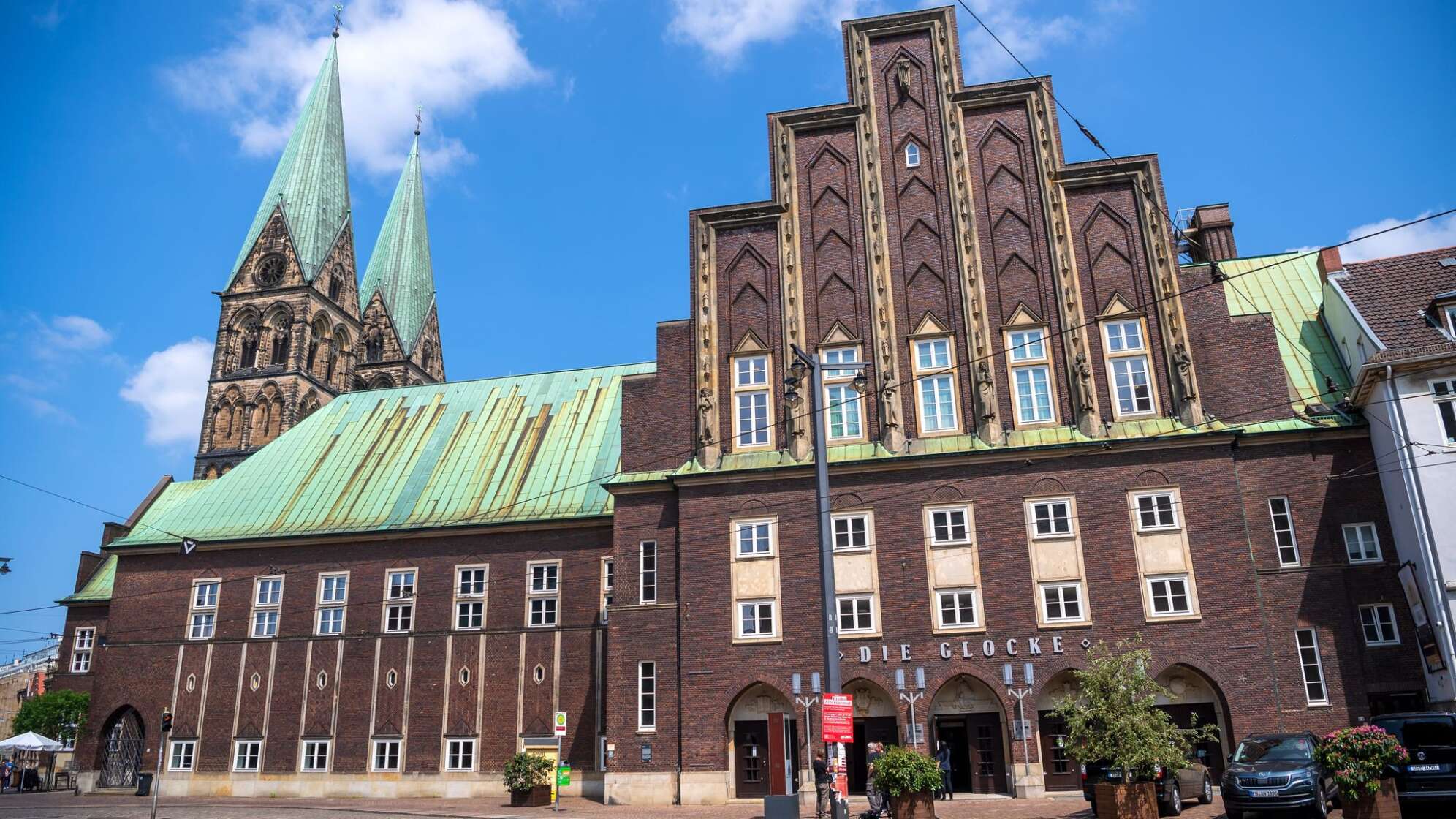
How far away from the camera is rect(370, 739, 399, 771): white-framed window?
127 feet

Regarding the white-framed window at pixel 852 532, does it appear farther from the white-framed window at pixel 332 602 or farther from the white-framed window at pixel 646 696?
the white-framed window at pixel 332 602

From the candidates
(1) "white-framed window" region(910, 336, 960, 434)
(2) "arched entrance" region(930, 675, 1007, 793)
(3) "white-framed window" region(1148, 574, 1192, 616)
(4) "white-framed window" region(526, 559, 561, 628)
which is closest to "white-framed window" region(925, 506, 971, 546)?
(1) "white-framed window" region(910, 336, 960, 434)

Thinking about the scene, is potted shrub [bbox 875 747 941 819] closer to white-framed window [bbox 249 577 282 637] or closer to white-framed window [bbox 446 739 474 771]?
white-framed window [bbox 446 739 474 771]

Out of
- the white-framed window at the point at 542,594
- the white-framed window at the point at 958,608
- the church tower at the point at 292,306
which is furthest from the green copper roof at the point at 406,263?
the white-framed window at the point at 958,608

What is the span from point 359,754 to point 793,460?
19.9 m

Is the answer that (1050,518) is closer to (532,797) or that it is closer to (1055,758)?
(1055,758)

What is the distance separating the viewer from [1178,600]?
97.5 ft

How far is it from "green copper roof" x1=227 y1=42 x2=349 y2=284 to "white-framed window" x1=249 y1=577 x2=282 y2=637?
42608 millimetres

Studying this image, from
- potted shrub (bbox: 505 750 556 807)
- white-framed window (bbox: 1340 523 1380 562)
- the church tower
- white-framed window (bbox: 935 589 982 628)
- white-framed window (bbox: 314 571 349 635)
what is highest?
the church tower

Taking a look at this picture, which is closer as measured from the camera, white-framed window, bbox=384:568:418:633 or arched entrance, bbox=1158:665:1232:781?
arched entrance, bbox=1158:665:1232:781

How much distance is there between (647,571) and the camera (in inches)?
1342

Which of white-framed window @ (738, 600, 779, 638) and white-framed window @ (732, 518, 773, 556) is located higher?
white-framed window @ (732, 518, 773, 556)

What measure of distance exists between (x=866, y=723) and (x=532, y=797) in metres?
10.4

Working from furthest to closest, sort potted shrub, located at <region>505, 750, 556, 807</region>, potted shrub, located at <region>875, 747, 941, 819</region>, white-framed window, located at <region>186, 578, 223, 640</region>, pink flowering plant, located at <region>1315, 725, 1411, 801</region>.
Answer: white-framed window, located at <region>186, 578, 223, 640</region>, potted shrub, located at <region>505, 750, 556, 807</region>, potted shrub, located at <region>875, 747, 941, 819</region>, pink flowering plant, located at <region>1315, 725, 1411, 801</region>
